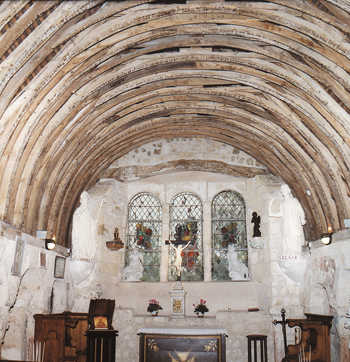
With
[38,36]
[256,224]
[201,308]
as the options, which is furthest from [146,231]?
[38,36]

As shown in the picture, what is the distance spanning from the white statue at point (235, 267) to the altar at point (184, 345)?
2841 millimetres

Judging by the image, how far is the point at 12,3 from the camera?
17.0 feet

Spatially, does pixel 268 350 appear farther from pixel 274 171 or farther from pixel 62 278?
pixel 62 278

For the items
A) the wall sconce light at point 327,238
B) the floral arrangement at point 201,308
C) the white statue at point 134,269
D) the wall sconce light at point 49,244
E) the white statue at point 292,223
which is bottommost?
the floral arrangement at point 201,308

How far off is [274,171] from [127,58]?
5.61m

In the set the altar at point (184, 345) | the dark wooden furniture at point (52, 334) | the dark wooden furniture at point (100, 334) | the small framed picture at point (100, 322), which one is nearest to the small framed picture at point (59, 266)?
the dark wooden furniture at point (100, 334)

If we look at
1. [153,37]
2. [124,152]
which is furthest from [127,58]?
[124,152]

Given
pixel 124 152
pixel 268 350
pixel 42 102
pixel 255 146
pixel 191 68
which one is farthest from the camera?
pixel 124 152

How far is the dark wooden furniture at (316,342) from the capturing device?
8617 mm

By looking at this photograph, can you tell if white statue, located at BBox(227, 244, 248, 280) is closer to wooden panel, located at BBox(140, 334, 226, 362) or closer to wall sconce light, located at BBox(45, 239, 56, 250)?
wooden panel, located at BBox(140, 334, 226, 362)

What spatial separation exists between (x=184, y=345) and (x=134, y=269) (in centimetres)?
340

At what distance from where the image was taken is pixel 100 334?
8.94 metres

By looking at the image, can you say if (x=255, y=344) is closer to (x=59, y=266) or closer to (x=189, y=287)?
(x=189, y=287)

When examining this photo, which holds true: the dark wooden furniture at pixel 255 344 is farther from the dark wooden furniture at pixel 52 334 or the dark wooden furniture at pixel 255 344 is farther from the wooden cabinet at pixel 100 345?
the dark wooden furniture at pixel 52 334
